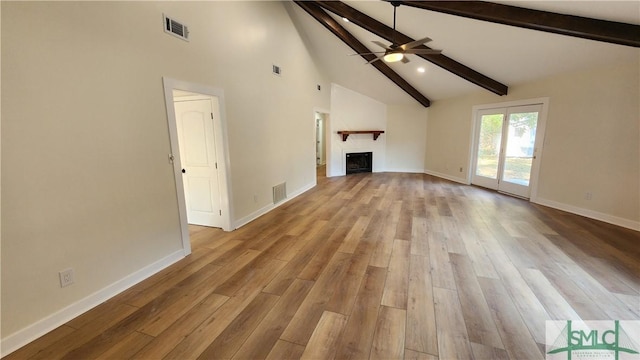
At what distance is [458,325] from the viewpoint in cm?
190

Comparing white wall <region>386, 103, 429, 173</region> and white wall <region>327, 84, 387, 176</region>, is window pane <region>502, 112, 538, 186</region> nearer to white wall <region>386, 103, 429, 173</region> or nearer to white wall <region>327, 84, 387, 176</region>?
white wall <region>386, 103, 429, 173</region>

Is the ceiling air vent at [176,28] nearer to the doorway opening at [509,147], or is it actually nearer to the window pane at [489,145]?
the doorway opening at [509,147]

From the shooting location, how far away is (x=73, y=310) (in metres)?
2.03

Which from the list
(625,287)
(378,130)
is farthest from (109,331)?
(378,130)

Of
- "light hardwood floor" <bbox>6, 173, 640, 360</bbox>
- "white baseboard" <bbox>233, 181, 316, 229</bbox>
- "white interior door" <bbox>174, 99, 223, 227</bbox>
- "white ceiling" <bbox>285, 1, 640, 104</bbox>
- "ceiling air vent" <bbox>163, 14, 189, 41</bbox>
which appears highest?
"white ceiling" <bbox>285, 1, 640, 104</bbox>

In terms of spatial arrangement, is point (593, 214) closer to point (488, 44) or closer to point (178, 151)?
point (488, 44)

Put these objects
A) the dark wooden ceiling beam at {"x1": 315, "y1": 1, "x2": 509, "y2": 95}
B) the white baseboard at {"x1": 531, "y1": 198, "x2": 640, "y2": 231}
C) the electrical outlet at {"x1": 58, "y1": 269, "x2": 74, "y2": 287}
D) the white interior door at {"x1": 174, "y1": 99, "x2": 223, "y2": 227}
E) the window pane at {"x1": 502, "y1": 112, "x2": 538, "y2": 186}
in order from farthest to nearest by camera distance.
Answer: the window pane at {"x1": 502, "y1": 112, "x2": 538, "y2": 186}
the dark wooden ceiling beam at {"x1": 315, "y1": 1, "x2": 509, "y2": 95}
the white baseboard at {"x1": 531, "y1": 198, "x2": 640, "y2": 231}
the white interior door at {"x1": 174, "y1": 99, "x2": 223, "y2": 227}
the electrical outlet at {"x1": 58, "y1": 269, "x2": 74, "y2": 287}

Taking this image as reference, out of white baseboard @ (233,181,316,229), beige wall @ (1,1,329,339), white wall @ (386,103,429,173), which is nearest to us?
beige wall @ (1,1,329,339)

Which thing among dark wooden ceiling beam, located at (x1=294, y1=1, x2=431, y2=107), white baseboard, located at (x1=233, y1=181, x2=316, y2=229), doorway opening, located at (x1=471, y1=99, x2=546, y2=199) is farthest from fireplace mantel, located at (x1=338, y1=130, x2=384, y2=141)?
doorway opening, located at (x1=471, y1=99, x2=546, y2=199)

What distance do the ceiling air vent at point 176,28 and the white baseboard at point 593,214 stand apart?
6.39 meters

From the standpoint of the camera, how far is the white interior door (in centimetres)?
356

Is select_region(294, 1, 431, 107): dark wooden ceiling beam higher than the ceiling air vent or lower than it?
higher

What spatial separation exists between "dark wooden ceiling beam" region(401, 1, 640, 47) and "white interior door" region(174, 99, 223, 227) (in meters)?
3.20

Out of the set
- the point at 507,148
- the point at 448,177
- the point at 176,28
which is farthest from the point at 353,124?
the point at 176,28
